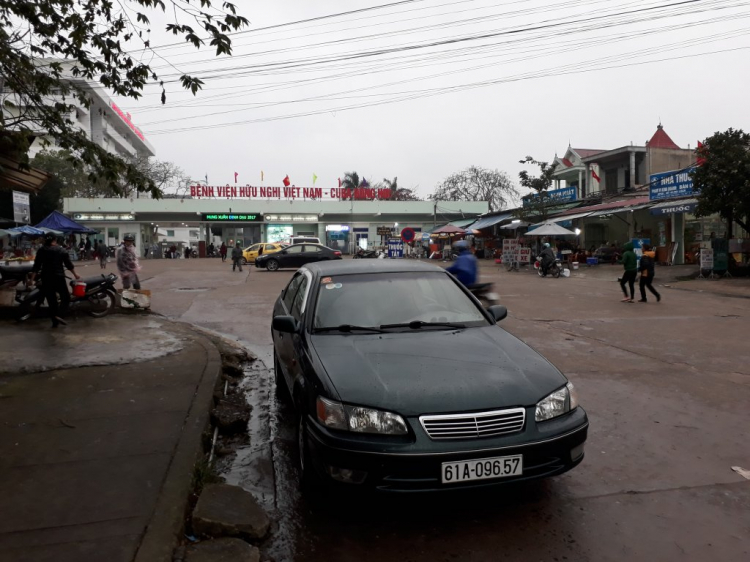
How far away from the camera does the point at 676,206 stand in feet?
72.9

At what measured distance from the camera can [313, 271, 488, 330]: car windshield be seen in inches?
166

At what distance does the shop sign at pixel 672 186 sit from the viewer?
22.3m

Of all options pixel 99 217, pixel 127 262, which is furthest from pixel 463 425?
pixel 99 217

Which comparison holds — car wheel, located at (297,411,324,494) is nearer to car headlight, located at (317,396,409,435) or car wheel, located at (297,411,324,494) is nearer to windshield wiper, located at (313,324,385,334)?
→ car headlight, located at (317,396,409,435)

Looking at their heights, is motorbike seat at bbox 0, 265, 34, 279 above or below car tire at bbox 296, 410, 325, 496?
above

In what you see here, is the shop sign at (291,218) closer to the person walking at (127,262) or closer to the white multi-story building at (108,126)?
the white multi-story building at (108,126)

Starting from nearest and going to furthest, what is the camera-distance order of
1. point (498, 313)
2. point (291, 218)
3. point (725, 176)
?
point (498, 313)
point (725, 176)
point (291, 218)

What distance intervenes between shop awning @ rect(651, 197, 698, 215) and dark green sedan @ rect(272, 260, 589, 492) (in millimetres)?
21074

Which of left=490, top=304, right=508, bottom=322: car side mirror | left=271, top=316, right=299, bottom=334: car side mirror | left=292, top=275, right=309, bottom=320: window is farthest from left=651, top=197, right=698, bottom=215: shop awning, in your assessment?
left=271, top=316, right=299, bottom=334: car side mirror

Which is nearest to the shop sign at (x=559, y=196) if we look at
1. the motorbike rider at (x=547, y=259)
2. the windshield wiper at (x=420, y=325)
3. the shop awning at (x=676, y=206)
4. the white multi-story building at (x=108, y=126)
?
the shop awning at (x=676, y=206)

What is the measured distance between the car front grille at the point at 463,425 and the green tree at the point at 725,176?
60.3ft

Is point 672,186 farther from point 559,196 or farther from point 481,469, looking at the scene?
point 481,469

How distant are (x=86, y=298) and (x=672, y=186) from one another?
2240 centimetres

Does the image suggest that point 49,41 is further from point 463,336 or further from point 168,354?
point 463,336
